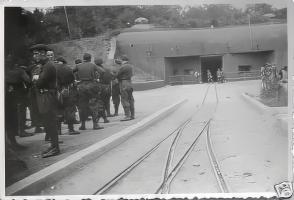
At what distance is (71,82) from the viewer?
380cm

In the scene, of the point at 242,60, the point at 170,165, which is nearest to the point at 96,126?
the point at 170,165

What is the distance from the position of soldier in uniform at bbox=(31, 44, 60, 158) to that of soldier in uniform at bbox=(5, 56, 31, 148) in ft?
0.37

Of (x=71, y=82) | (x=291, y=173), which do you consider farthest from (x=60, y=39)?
(x=291, y=173)

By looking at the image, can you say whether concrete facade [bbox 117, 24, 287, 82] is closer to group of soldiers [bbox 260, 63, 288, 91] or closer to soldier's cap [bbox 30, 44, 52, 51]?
group of soldiers [bbox 260, 63, 288, 91]

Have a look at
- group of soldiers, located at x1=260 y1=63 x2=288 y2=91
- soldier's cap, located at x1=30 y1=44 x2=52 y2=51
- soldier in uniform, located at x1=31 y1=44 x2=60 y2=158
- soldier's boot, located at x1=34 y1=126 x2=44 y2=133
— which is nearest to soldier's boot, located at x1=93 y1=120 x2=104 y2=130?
soldier in uniform, located at x1=31 y1=44 x2=60 y2=158

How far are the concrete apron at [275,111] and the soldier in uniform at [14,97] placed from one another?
174 cm

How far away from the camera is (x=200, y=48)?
12.8 ft

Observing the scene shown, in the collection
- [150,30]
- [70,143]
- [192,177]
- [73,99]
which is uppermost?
[150,30]

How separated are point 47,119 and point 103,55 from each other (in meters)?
0.67

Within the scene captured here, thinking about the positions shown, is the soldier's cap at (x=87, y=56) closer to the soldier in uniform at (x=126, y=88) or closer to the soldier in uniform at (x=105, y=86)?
the soldier in uniform at (x=105, y=86)

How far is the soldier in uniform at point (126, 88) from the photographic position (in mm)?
3793

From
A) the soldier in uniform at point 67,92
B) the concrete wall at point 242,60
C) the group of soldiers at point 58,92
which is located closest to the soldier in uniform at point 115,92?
the group of soldiers at point 58,92

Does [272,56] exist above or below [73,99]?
above

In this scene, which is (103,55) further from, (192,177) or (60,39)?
(192,177)
